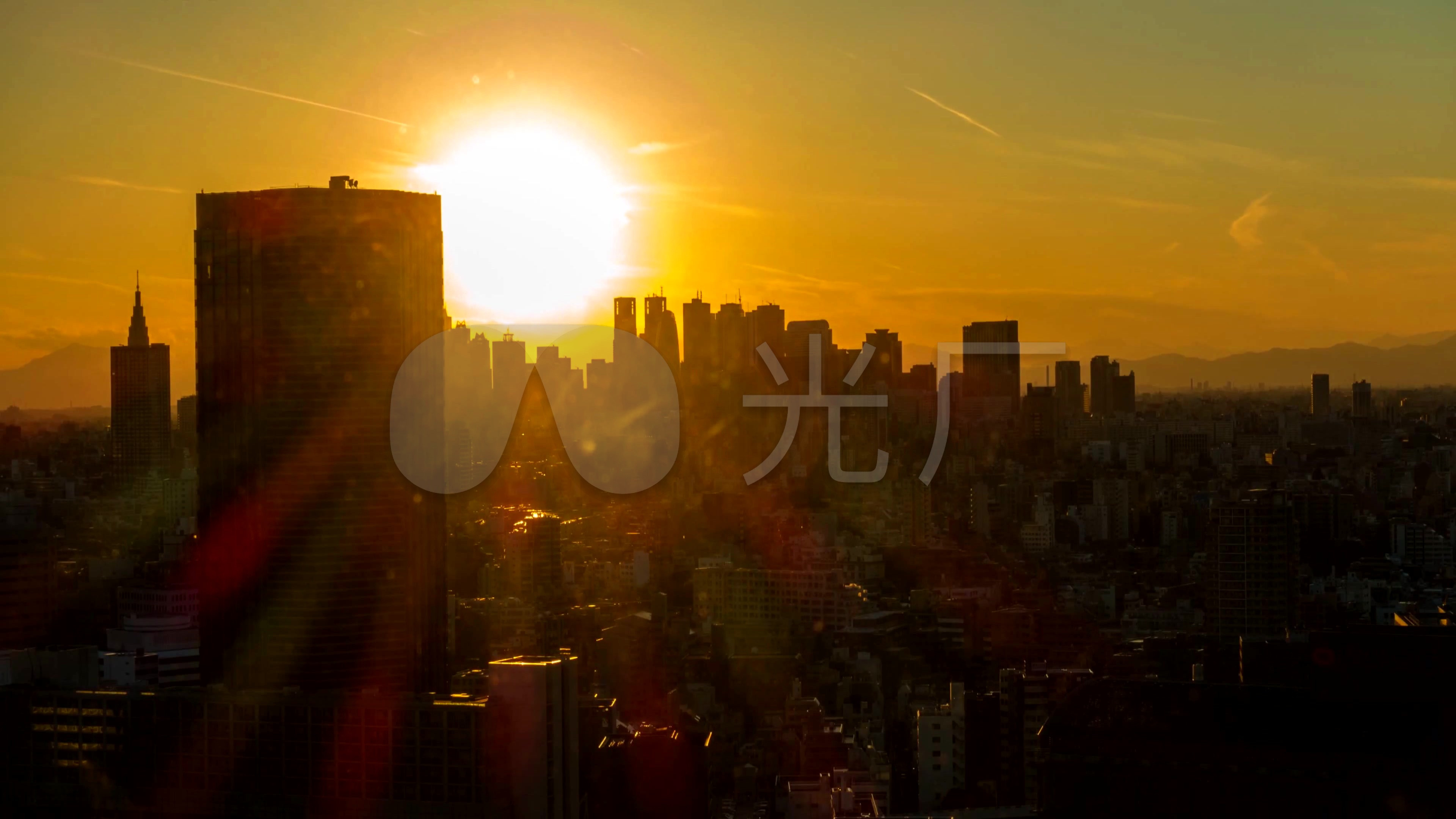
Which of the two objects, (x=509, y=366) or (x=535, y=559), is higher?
(x=509, y=366)

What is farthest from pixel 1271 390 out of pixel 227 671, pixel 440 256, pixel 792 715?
pixel 227 671

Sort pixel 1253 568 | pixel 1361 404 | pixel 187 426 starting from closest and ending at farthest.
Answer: pixel 1253 568 < pixel 187 426 < pixel 1361 404

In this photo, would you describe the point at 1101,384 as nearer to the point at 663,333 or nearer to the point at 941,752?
the point at 663,333

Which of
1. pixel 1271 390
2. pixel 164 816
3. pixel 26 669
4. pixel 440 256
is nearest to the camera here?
pixel 164 816

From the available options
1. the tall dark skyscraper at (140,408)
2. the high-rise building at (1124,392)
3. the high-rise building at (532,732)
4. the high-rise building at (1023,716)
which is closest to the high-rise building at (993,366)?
the high-rise building at (1124,392)

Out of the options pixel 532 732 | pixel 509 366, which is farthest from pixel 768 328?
pixel 532 732

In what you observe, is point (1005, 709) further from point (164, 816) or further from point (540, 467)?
point (540, 467)

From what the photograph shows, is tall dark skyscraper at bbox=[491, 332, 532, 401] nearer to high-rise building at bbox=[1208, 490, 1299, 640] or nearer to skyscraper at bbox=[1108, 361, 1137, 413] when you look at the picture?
high-rise building at bbox=[1208, 490, 1299, 640]

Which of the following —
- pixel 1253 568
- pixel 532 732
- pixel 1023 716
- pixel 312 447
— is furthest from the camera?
pixel 1253 568

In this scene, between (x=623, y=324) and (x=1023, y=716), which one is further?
(x=623, y=324)
